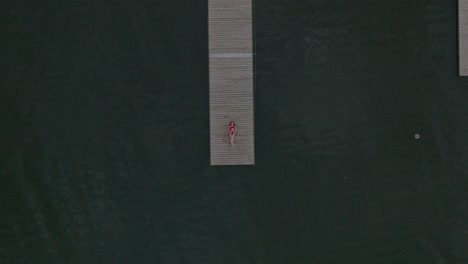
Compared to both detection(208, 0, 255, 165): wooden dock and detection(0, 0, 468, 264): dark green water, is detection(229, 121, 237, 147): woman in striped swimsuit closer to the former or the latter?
detection(208, 0, 255, 165): wooden dock

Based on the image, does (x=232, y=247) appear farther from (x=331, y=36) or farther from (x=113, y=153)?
(x=331, y=36)

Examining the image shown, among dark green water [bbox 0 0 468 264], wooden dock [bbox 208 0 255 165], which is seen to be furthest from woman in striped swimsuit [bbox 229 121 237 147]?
dark green water [bbox 0 0 468 264]

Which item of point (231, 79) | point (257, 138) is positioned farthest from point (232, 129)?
point (231, 79)

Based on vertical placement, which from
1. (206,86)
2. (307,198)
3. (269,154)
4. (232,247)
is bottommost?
(232,247)

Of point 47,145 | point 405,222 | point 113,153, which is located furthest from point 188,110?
point 405,222
